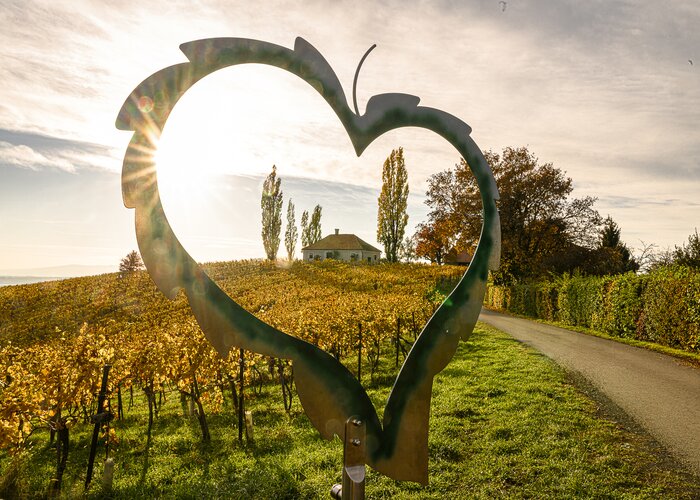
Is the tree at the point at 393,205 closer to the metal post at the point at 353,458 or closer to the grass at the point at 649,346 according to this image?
the grass at the point at 649,346

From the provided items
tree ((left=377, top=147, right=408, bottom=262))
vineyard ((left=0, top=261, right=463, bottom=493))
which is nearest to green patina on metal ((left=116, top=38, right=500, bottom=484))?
vineyard ((left=0, top=261, right=463, bottom=493))

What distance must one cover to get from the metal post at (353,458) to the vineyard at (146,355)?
5936mm

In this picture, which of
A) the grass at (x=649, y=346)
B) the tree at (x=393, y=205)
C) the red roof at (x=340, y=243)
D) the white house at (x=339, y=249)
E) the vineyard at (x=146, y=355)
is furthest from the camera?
the red roof at (x=340, y=243)

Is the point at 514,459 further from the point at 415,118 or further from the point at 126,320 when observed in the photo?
the point at 126,320

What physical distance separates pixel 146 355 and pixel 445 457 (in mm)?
6263

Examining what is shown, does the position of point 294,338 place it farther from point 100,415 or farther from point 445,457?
point 445,457

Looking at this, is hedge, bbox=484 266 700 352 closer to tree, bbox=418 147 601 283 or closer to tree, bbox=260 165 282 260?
tree, bbox=418 147 601 283

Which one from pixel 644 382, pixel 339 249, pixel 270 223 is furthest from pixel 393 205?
pixel 644 382

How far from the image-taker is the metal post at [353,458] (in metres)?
1.72

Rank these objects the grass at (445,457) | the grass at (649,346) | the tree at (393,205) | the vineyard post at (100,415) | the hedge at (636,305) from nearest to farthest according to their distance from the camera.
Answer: the grass at (445,457)
the vineyard post at (100,415)
the grass at (649,346)
the hedge at (636,305)
the tree at (393,205)

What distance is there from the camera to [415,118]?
78.7 inches

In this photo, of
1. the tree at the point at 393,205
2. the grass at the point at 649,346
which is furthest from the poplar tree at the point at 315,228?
the grass at the point at 649,346

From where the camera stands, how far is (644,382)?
10453 millimetres

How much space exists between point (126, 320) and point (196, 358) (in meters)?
17.6
